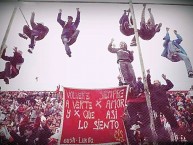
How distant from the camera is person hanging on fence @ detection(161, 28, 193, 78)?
4.01 m

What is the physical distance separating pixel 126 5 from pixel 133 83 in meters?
1.43

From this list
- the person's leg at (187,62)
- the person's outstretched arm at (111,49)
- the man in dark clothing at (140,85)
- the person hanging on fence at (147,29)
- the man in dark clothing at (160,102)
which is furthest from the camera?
the person hanging on fence at (147,29)

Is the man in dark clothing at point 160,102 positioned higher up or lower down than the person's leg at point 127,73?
lower down

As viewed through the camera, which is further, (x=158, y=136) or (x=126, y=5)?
(x=126, y=5)

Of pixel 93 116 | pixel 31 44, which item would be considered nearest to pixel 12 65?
pixel 31 44

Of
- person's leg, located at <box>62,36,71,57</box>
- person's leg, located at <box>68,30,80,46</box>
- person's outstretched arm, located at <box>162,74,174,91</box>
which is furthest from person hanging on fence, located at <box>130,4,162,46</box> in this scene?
person's leg, located at <box>62,36,71,57</box>

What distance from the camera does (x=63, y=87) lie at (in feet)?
12.3

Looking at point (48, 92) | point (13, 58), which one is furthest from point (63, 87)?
point (13, 58)

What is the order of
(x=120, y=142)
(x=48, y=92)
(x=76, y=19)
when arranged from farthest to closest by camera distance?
(x=76, y=19)
(x=48, y=92)
(x=120, y=142)

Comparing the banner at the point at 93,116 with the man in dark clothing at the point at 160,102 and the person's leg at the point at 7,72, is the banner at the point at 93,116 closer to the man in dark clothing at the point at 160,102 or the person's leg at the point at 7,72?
the man in dark clothing at the point at 160,102

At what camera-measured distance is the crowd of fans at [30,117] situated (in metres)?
3.42

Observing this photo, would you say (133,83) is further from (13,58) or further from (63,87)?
(13,58)

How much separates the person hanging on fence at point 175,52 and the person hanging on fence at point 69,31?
1431mm

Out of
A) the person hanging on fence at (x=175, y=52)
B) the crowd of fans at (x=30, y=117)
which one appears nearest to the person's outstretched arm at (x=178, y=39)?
the person hanging on fence at (x=175, y=52)
